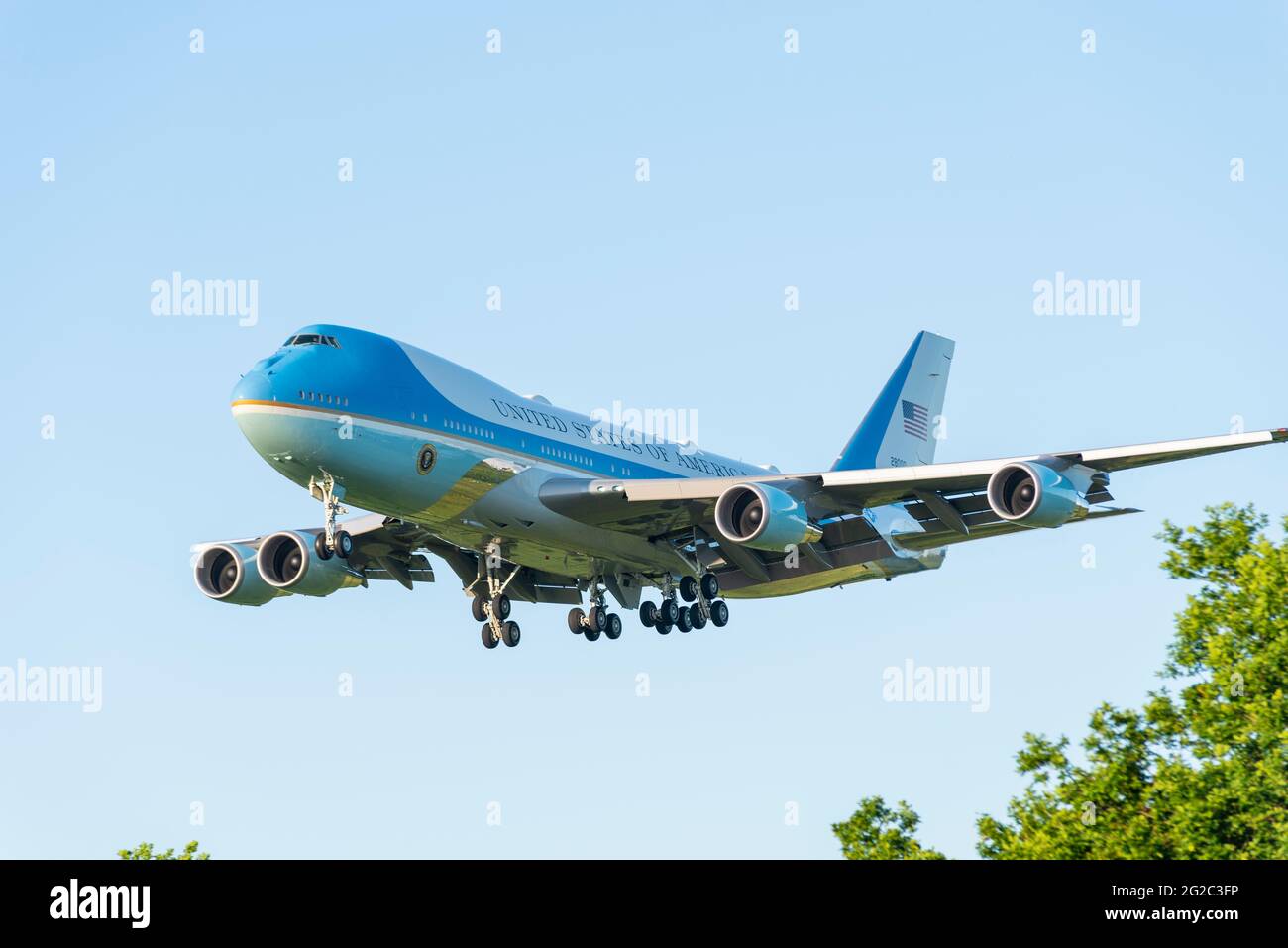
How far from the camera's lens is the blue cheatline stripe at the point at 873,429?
5528 centimetres

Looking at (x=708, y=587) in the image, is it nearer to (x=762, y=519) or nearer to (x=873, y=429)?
(x=762, y=519)

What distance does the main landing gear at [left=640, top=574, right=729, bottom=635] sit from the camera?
157ft

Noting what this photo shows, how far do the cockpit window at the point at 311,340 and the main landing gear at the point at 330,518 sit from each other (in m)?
3.06

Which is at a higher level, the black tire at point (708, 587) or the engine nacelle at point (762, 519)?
the engine nacelle at point (762, 519)

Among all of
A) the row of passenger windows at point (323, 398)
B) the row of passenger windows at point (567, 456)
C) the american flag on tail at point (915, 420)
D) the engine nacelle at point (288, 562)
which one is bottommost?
the engine nacelle at point (288, 562)

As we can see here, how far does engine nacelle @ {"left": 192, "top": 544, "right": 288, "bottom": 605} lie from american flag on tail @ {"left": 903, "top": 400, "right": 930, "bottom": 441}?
22814 mm

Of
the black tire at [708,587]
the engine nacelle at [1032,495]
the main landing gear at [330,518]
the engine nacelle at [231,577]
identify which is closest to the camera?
the main landing gear at [330,518]

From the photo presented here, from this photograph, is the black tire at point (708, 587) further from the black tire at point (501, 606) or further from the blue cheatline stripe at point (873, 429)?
the blue cheatline stripe at point (873, 429)

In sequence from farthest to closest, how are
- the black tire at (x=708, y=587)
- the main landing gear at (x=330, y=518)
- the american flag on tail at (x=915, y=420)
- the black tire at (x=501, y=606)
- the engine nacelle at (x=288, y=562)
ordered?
the american flag on tail at (x=915, y=420) → the black tire at (x=708, y=587) → the black tire at (x=501, y=606) → the engine nacelle at (x=288, y=562) → the main landing gear at (x=330, y=518)

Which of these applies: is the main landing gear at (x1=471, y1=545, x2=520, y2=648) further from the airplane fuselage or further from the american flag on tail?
the american flag on tail

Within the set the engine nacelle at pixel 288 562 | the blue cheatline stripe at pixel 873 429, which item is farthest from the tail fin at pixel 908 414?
the engine nacelle at pixel 288 562
